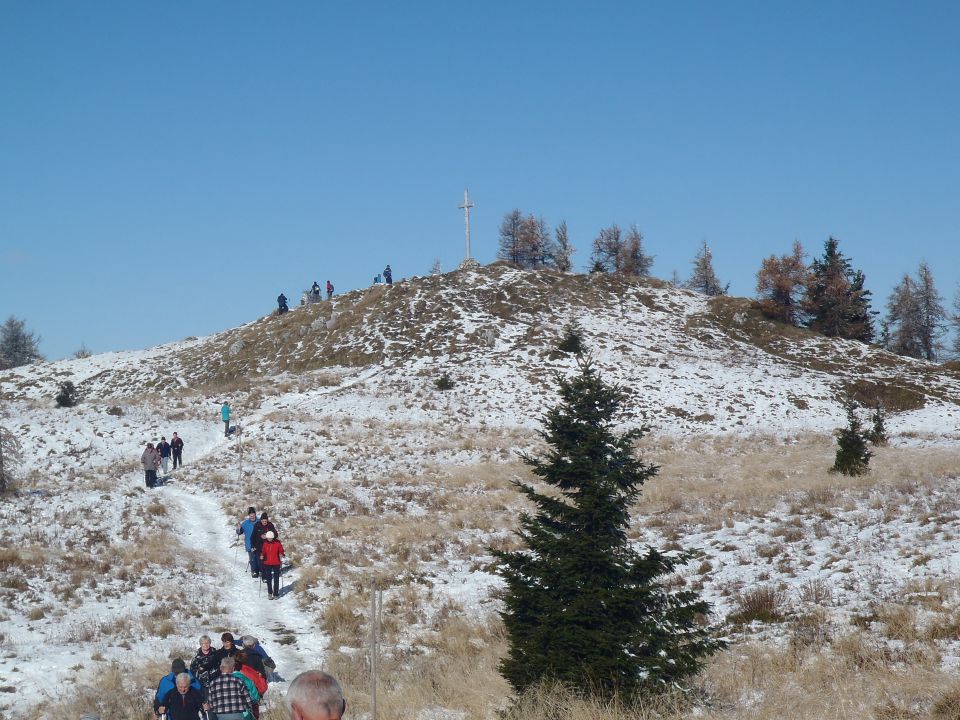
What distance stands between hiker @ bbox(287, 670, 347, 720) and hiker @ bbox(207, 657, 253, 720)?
5253 millimetres

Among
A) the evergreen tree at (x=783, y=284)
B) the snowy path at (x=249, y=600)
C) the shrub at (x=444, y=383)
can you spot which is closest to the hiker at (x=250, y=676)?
the snowy path at (x=249, y=600)

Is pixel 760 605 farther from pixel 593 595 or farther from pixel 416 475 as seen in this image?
pixel 416 475

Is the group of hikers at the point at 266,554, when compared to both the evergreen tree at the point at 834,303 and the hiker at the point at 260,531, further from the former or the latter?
the evergreen tree at the point at 834,303

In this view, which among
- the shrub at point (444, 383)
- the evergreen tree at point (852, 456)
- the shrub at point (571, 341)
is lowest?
the evergreen tree at point (852, 456)

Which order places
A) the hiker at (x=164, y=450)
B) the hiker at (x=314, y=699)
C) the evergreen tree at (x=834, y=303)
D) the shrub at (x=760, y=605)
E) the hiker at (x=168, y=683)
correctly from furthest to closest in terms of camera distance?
the evergreen tree at (x=834, y=303) < the hiker at (x=164, y=450) < the shrub at (x=760, y=605) < the hiker at (x=168, y=683) < the hiker at (x=314, y=699)

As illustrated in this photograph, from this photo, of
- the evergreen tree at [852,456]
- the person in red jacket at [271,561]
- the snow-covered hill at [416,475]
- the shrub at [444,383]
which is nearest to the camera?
the snow-covered hill at [416,475]

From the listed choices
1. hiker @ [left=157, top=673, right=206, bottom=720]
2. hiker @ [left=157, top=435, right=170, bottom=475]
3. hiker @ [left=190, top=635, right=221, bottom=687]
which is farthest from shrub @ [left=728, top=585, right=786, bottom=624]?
hiker @ [left=157, top=435, right=170, bottom=475]

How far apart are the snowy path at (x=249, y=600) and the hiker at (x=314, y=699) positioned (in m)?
8.42

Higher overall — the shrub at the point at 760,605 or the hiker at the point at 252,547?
the hiker at the point at 252,547

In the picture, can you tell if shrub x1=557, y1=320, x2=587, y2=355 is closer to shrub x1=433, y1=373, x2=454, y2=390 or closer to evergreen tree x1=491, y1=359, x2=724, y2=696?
shrub x1=433, y1=373, x2=454, y2=390

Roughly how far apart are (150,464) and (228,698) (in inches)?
830

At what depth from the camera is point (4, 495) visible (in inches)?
891

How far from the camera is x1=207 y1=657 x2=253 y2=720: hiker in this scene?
25.8ft

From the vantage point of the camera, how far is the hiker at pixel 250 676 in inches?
321
